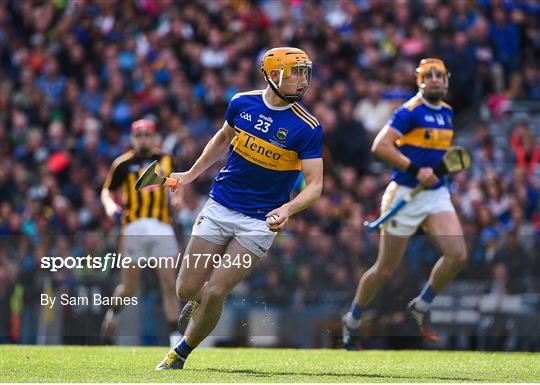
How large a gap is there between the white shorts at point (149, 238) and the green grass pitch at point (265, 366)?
3.66 feet

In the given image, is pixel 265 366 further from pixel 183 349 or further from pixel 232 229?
pixel 232 229

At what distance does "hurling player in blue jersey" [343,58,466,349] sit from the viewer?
12.0 m

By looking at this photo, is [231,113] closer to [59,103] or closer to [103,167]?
[103,167]

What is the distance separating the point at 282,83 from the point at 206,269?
4.95 ft

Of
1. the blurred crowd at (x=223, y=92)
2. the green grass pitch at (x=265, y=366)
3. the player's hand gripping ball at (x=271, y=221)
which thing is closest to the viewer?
the player's hand gripping ball at (x=271, y=221)

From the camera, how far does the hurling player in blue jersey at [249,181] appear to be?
972cm

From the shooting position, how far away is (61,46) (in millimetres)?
22234

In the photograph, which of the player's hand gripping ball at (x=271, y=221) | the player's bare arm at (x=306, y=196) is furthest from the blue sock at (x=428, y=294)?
the player's hand gripping ball at (x=271, y=221)

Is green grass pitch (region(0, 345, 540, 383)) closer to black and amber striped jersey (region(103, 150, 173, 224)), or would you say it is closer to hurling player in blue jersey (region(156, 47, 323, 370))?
hurling player in blue jersey (region(156, 47, 323, 370))

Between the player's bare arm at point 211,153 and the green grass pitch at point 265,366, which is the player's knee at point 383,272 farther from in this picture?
the player's bare arm at point 211,153

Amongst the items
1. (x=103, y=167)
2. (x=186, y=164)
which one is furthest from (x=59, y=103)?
(x=186, y=164)

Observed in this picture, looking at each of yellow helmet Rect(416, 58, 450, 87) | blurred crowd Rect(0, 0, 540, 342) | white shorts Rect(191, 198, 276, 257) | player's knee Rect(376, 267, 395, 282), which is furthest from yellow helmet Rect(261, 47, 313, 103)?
blurred crowd Rect(0, 0, 540, 342)

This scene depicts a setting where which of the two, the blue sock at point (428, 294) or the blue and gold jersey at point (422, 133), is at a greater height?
the blue and gold jersey at point (422, 133)

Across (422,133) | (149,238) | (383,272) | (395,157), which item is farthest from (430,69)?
(149,238)
